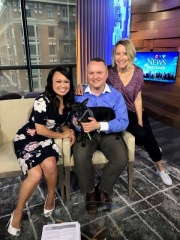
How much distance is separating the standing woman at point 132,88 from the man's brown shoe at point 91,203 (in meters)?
0.63

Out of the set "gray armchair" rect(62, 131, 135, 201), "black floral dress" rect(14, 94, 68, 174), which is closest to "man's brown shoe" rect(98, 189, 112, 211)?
"gray armchair" rect(62, 131, 135, 201)

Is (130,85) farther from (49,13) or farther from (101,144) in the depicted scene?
(49,13)

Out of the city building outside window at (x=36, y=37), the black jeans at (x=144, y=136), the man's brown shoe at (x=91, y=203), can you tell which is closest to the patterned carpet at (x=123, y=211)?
the man's brown shoe at (x=91, y=203)

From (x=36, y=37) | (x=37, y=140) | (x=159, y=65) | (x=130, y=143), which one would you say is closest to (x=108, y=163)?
(x=130, y=143)

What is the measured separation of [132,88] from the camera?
185cm

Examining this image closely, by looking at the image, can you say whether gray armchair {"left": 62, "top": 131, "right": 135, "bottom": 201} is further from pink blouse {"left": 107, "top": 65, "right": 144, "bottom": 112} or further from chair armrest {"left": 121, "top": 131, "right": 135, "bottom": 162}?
pink blouse {"left": 107, "top": 65, "right": 144, "bottom": 112}

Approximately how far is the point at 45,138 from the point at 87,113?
38 cm

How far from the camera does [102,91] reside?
164 centimetres

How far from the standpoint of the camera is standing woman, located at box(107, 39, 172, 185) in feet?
5.89

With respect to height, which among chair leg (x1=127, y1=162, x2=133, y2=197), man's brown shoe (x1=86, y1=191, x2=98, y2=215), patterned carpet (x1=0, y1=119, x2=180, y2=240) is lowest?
patterned carpet (x1=0, y1=119, x2=180, y2=240)

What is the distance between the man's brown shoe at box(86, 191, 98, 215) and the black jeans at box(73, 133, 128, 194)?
0.22 feet

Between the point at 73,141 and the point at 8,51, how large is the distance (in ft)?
13.5

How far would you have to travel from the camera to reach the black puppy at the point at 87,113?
1.47m

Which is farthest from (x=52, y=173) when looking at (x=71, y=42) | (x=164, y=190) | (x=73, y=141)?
(x=71, y=42)
